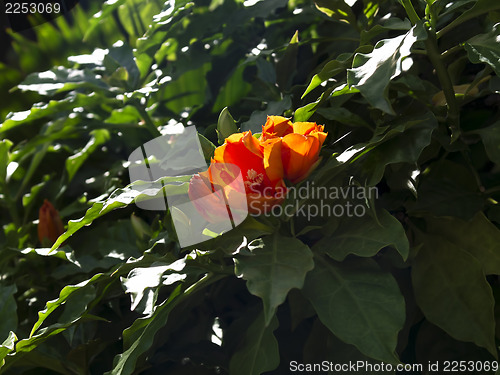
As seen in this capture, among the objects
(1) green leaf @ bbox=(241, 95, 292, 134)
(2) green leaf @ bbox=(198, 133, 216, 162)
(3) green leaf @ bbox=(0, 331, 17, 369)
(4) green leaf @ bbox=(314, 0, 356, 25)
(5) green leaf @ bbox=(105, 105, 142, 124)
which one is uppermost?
(4) green leaf @ bbox=(314, 0, 356, 25)

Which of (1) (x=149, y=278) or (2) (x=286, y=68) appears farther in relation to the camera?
(2) (x=286, y=68)

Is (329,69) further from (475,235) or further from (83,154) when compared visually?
(83,154)

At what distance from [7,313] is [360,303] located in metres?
0.55

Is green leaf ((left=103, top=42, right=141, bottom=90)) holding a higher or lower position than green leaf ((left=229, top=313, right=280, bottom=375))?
higher

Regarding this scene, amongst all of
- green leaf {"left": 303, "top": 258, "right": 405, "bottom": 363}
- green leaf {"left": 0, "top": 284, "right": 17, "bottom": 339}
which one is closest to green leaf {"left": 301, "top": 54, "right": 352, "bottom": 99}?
green leaf {"left": 303, "top": 258, "right": 405, "bottom": 363}

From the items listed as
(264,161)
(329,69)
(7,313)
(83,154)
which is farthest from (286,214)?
(83,154)

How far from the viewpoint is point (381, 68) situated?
2.08 ft

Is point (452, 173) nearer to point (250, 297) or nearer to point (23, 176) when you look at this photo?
point (250, 297)

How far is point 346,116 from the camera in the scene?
791 mm

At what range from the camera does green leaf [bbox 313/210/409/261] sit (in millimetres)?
657

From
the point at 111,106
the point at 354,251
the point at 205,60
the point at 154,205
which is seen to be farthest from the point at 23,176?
the point at 354,251

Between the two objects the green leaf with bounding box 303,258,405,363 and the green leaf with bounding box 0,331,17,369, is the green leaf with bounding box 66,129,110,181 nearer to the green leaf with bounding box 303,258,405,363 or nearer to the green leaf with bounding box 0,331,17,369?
the green leaf with bounding box 0,331,17,369

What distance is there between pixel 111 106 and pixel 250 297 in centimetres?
57

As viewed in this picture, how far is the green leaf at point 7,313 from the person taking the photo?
88 cm
